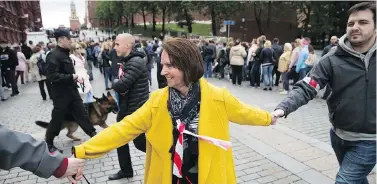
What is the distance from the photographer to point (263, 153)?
17.1 ft

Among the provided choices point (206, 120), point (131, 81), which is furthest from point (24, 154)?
point (131, 81)

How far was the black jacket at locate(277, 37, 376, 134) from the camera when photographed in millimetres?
2582

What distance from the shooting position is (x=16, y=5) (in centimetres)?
3566

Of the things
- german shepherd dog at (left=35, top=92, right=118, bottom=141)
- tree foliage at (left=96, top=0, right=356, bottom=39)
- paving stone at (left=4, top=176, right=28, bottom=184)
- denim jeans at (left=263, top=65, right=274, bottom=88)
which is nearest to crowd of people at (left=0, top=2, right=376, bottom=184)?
paving stone at (left=4, top=176, right=28, bottom=184)

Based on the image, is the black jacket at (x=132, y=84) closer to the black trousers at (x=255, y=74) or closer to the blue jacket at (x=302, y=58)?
the blue jacket at (x=302, y=58)

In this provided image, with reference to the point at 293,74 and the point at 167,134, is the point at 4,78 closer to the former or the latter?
the point at 293,74

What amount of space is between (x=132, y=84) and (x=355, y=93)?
2.42 meters

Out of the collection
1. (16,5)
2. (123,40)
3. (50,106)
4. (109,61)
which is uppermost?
(16,5)

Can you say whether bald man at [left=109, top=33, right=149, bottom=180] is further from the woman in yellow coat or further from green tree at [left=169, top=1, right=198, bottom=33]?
green tree at [left=169, top=1, right=198, bottom=33]

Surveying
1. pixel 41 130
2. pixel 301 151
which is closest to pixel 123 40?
pixel 301 151

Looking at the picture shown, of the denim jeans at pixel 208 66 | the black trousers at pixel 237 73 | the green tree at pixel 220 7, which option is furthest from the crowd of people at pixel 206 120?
the green tree at pixel 220 7

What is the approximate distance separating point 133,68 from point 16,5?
38015 millimetres

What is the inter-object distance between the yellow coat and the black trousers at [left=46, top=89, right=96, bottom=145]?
311 centimetres

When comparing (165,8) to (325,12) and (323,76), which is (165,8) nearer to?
(325,12)
